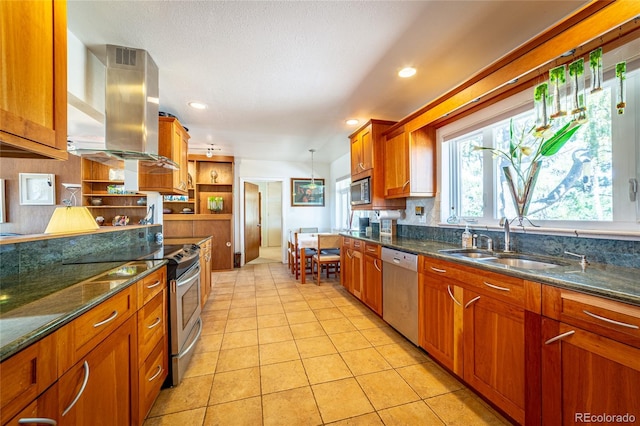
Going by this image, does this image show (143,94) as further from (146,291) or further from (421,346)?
(421,346)

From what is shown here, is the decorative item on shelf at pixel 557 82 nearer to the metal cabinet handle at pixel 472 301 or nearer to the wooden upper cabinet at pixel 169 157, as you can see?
the metal cabinet handle at pixel 472 301

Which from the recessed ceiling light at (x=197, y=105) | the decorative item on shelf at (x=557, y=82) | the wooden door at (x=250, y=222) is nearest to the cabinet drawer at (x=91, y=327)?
the recessed ceiling light at (x=197, y=105)

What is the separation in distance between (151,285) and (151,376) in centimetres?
52

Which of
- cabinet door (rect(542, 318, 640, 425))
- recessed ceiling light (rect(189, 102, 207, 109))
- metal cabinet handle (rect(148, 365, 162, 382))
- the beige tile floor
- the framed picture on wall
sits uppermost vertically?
recessed ceiling light (rect(189, 102, 207, 109))

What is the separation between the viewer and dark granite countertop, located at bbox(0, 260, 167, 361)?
2.16 feet

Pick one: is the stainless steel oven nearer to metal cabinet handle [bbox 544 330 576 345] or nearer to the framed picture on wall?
metal cabinet handle [bbox 544 330 576 345]

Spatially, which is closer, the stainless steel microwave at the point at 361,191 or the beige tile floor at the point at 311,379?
the beige tile floor at the point at 311,379

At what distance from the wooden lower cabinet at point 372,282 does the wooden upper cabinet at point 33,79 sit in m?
2.53

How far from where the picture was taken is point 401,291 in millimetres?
2227

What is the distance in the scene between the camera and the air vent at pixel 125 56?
181 cm

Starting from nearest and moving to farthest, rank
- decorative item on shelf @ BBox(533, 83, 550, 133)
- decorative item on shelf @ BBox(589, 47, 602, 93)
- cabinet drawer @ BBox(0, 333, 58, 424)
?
1. cabinet drawer @ BBox(0, 333, 58, 424)
2. decorative item on shelf @ BBox(589, 47, 602, 93)
3. decorative item on shelf @ BBox(533, 83, 550, 133)

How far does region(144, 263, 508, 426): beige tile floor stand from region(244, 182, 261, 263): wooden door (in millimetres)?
2828

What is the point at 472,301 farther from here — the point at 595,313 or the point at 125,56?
the point at 125,56

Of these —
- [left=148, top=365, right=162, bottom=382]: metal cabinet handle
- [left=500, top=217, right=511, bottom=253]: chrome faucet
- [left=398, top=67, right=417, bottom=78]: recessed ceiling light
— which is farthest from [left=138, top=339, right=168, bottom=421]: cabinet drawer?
[left=398, top=67, right=417, bottom=78]: recessed ceiling light
